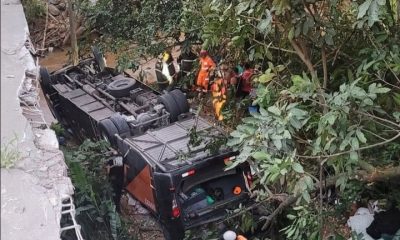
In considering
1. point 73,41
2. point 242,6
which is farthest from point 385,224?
point 73,41

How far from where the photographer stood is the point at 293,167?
10.8ft

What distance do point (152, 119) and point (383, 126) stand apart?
12.9 feet

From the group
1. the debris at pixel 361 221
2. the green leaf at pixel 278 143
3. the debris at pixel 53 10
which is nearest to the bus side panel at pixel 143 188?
the debris at pixel 361 221

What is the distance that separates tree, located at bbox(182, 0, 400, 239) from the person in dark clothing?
7.78 feet

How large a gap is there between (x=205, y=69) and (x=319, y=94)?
3614 mm

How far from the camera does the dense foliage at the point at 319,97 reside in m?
3.34

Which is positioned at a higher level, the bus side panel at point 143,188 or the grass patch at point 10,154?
the grass patch at point 10,154

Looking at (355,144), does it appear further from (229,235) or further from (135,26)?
(135,26)

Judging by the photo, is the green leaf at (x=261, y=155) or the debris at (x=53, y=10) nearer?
the green leaf at (x=261, y=155)

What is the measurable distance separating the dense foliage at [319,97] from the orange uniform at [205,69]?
161 cm

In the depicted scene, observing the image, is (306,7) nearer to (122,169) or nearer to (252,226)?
(252,226)

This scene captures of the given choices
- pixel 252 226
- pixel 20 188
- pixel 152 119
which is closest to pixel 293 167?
pixel 20 188

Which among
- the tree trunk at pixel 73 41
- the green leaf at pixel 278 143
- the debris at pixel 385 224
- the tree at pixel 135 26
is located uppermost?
the green leaf at pixel 278 143

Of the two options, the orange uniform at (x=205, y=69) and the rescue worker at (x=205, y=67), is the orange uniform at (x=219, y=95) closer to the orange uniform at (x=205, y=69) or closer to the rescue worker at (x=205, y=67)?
the rescue worker at (x=205, y=67)
